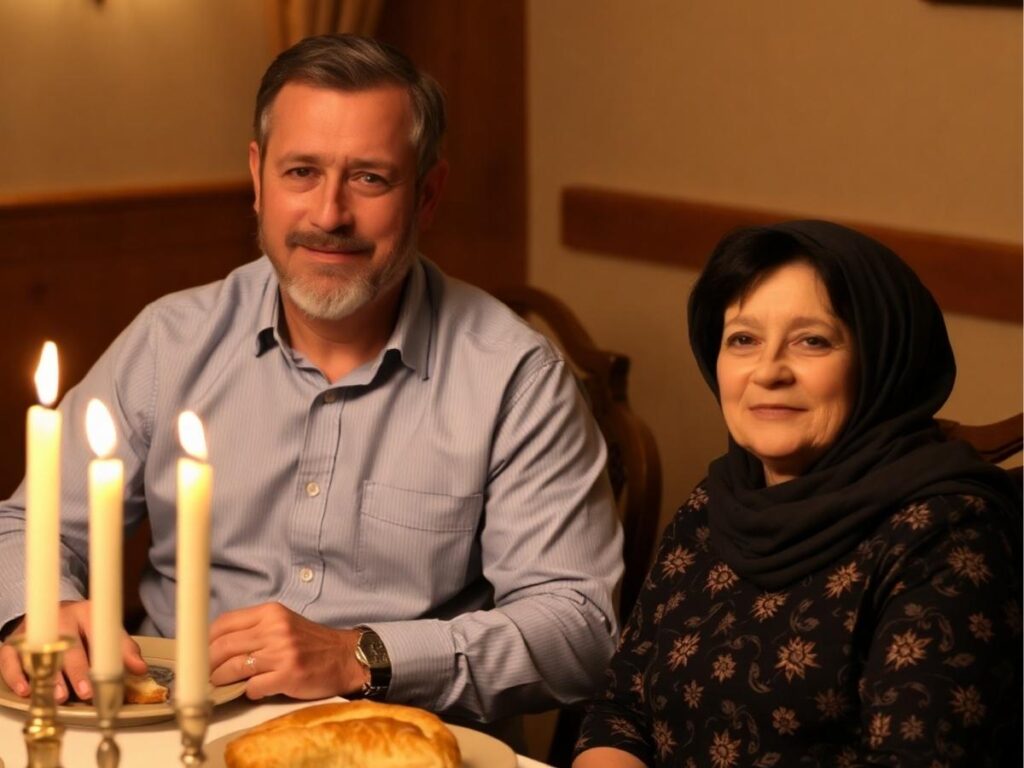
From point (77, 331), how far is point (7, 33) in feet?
2.20

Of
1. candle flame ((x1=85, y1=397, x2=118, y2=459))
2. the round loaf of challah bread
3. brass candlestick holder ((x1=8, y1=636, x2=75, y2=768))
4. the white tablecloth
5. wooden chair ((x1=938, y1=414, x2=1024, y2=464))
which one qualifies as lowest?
the white tablecloth

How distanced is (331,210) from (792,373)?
2.56 feet

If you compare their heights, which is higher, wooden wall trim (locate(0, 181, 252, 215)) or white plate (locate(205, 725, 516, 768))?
wooden wall trim (locate(0, 181, 252, 215))

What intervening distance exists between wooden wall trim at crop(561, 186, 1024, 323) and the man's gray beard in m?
1.34

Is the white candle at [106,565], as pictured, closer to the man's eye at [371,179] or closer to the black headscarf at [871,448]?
the black headscarf at [871,448]

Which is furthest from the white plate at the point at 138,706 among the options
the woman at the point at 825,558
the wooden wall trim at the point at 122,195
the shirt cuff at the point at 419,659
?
the wooden wall trim at the point at 122,195

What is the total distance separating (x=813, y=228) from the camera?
5.87ft

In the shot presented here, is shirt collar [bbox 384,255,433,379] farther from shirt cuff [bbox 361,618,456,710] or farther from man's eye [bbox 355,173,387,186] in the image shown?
shirt cuff [bbox 361,618,456,710]

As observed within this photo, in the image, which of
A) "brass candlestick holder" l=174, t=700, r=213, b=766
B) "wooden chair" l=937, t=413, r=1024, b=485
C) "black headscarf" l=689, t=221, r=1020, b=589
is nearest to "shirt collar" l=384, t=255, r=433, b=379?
"black headscarf" l=689, t=221, r=1020, b=589

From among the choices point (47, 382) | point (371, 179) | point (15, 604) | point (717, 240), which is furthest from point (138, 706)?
point (717, 240)

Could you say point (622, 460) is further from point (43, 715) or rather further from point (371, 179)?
point (43, 715)

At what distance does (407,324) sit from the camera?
228 centimetres

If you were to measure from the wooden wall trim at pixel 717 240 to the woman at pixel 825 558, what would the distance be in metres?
1.27

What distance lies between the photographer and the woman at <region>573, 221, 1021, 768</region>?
5.14ft
